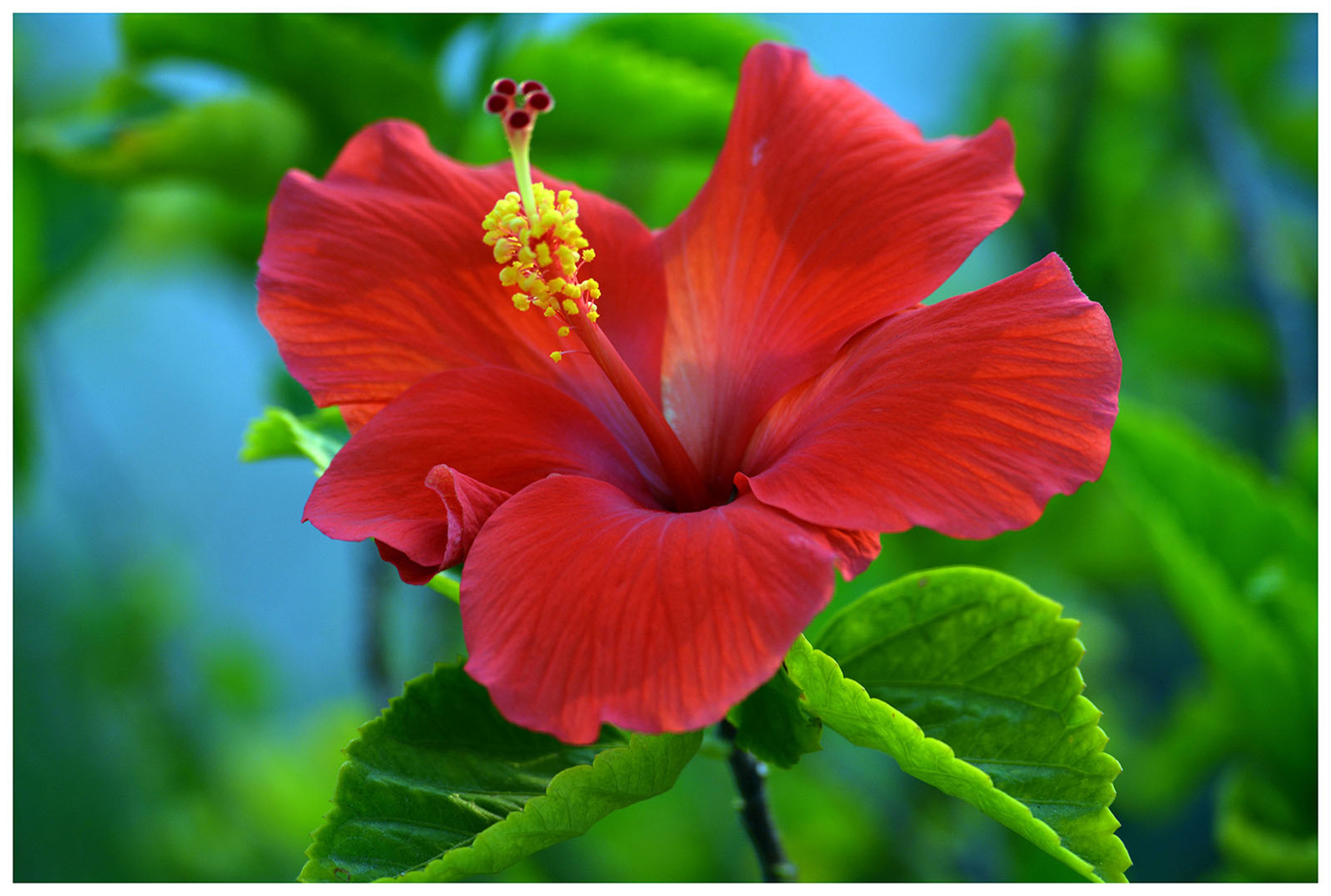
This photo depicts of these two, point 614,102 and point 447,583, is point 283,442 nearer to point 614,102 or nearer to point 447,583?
point 447,583

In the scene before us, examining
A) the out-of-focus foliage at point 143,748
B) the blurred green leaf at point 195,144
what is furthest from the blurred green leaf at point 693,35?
the out-of-focus foliage at point 143,748

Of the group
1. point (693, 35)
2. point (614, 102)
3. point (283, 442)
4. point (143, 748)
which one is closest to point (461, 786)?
point (283, 442)

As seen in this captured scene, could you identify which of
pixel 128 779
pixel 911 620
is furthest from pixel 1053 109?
pixel 128 779

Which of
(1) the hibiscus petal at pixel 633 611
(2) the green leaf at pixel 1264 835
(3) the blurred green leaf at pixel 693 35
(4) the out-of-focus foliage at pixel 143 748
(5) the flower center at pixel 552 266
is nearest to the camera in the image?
(1) the hibiscus petal at pixel 633 611

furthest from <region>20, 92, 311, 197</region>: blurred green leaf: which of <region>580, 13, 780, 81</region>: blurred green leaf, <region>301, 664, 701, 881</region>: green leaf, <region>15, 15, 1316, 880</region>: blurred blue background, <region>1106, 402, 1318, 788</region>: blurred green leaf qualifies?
<region>1106, 402, 1318, 788</region>: blurred green leaf

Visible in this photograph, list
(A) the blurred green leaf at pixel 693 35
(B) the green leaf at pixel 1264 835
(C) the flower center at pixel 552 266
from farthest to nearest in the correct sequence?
1. (A) the blurred green leaf at pixel 693 35
2. (B) the green leaf at pixel 1264 835
3. (C) the flower center at pixel 552 266

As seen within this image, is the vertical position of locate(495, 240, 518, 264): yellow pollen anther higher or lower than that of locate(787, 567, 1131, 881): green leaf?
higher

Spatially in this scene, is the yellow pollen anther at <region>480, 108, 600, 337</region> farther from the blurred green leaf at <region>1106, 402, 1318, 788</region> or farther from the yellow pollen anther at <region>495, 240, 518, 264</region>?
the blurred green leaf at <region>1106, 402, 1318, 788</region>

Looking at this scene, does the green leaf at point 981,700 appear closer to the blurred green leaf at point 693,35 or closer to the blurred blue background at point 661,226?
the blurred blue background at point 661,226

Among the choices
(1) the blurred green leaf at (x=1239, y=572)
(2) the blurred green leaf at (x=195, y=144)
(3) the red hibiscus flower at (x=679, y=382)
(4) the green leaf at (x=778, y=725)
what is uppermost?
(3) the red hibiscus flower at (x=679, y=382)
